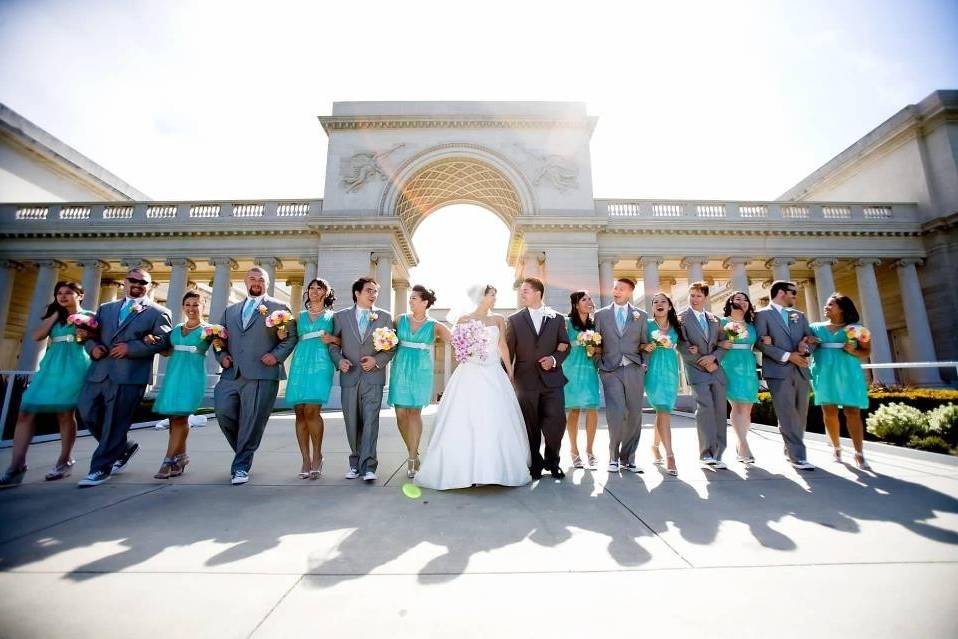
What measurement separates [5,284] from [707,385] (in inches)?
1352

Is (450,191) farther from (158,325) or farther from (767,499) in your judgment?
(767,499)

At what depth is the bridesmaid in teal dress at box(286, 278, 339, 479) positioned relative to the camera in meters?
4.94

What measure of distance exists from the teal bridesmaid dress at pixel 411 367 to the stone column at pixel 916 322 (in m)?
26.1

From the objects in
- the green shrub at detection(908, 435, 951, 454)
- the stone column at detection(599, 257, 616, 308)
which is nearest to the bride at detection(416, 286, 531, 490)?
the green shrub at detection(908, 435, 951, 454)

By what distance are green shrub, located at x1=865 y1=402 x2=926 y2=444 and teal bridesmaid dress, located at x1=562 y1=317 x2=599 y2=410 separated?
5.24 m

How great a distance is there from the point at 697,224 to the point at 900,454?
1819 cm

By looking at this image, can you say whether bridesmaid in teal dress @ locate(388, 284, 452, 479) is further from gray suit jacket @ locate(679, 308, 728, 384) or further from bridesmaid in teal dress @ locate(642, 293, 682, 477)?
gray suit jacket @ locate(679, 308, 728, 384)

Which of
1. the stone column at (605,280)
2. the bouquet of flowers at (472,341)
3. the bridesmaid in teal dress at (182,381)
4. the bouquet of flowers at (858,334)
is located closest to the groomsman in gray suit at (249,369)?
the bridesmaid in teal dress at (182,381)

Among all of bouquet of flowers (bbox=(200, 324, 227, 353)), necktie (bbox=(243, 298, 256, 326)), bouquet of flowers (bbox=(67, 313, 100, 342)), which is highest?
necktie (bbox=(243, 298, 256, 326))

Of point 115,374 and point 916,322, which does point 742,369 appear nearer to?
point 115,374

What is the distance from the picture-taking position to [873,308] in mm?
20859

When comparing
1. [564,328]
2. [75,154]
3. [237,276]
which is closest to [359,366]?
[564,328]

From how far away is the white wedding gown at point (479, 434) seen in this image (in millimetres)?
4273

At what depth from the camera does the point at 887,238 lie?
21.4m
